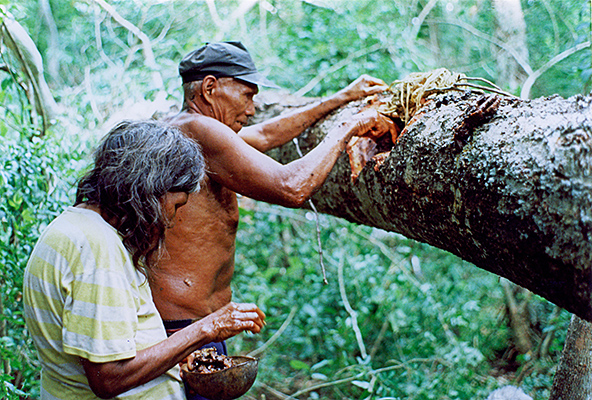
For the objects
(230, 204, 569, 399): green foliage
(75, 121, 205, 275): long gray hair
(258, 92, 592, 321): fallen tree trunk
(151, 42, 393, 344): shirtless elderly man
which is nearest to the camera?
(258, 92, 592, 321): fallen tree trunk

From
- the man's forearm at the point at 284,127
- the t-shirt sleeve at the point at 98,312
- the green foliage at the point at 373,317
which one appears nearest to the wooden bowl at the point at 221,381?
the t-shirt sleeve at the point at 98,312

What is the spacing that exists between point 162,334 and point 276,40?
429 centimetres

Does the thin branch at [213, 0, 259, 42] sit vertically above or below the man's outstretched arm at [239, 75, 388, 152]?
above

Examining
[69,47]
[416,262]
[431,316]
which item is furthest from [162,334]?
[69,47]

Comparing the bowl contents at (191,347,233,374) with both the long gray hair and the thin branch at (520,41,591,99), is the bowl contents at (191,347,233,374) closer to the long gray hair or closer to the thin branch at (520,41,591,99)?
the long gray hair

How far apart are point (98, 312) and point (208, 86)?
1141 mm

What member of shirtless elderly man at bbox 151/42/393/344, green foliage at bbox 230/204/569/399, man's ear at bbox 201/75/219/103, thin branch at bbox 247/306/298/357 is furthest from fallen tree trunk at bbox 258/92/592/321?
thin branch at bbox 247/306/298/357

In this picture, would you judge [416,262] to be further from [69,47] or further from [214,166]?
[69,47]

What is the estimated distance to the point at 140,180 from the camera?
4.46ft

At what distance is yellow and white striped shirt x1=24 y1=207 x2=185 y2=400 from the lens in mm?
1214

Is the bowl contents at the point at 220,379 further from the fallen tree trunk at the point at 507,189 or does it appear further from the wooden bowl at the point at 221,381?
the fallen tree trunk at the point at 507,189

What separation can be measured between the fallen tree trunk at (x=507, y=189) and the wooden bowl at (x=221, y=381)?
0.81 meters

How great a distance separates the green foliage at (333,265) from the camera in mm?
2771

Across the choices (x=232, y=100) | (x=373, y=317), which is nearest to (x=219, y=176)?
(x=232, y=100)
